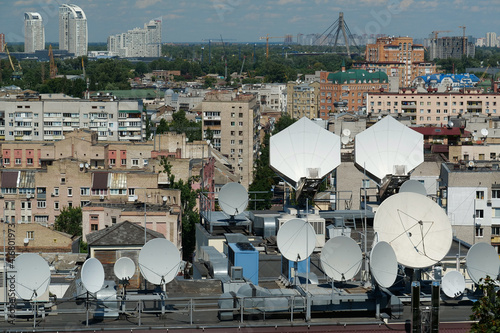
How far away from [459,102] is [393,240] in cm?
6265

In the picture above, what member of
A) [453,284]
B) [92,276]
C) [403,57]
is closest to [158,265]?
[92,276]

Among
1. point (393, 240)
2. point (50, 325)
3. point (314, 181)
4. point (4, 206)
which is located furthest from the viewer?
point (4, 206)

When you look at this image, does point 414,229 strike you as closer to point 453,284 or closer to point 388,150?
point 453,284

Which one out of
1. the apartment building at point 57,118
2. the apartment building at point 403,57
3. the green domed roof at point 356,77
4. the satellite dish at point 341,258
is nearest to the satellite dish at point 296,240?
the satellite dish at point 341,258

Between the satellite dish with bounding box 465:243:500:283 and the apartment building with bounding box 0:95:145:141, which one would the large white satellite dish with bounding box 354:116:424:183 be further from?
the apartment building with bounding box 0:95:145:141

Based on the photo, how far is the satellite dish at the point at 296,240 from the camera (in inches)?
740

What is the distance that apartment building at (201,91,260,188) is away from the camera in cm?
6844

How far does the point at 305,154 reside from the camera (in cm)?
2466

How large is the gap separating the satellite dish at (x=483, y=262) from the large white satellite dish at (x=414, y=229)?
21.0 inches

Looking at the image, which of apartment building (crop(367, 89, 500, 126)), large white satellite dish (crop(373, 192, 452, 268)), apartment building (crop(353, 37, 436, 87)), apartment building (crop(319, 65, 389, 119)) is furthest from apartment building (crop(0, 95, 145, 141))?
apartment building (crop(353, 37, 436, 87))

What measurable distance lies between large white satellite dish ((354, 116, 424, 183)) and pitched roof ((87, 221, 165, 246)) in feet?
25.2

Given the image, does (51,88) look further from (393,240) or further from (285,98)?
(393,240)

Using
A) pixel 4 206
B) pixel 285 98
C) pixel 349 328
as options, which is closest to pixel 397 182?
pixel 349 328

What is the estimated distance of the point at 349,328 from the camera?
54.4 feet
